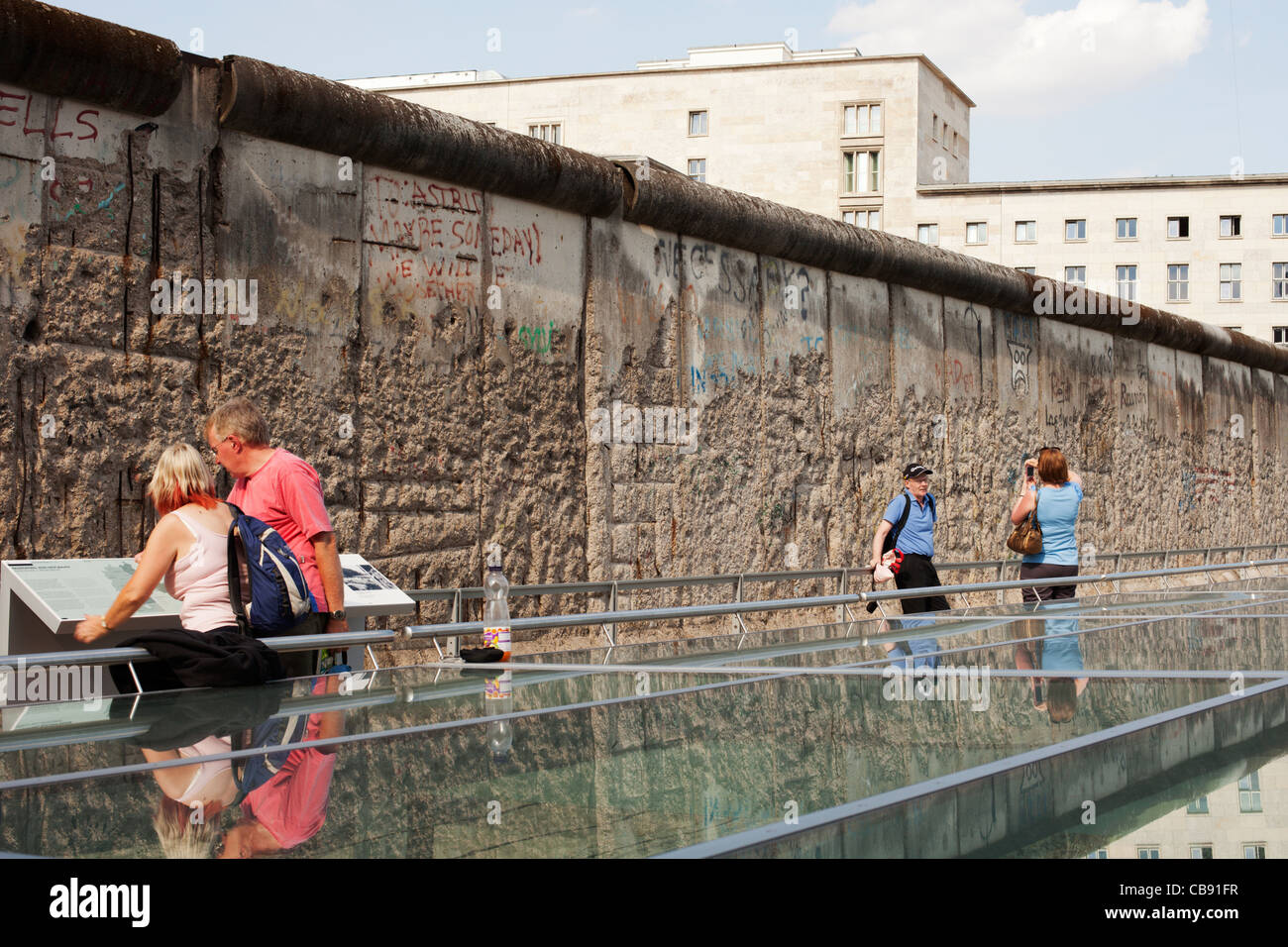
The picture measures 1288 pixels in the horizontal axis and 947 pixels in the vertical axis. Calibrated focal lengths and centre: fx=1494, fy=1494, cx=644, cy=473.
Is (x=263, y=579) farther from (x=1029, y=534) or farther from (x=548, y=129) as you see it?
(x=548, y=129)

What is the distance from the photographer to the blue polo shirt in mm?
9797

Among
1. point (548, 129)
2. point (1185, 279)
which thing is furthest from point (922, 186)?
point (548, 129)

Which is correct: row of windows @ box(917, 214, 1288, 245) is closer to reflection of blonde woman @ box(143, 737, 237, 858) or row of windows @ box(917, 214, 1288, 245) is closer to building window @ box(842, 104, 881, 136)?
building window @ box(842, 104, 881, 136)

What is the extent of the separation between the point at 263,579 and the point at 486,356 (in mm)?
4251

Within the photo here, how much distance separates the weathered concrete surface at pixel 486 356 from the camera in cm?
709

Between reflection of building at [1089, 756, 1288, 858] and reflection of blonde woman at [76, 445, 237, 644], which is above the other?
reflection of blonde woman at [76, 445, 237, 644]

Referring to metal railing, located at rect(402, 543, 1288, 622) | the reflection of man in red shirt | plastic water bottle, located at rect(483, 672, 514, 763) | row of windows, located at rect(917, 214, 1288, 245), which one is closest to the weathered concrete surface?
metal railing, located at rect(402, 543, 1288, 622)


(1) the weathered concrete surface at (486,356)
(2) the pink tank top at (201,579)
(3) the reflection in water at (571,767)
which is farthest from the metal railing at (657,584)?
(3) the reflection in water at (571,767)

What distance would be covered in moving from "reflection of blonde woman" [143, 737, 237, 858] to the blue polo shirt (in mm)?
6471

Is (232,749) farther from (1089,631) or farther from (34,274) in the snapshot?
(1089,631)
